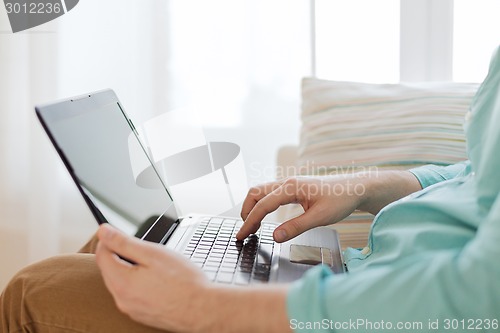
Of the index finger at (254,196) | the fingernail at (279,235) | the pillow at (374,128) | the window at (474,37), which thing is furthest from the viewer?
the window at (474,37)

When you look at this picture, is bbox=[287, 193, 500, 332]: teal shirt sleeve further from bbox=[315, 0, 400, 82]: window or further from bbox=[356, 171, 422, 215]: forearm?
bbox=[315, 0, 400, 82]: window

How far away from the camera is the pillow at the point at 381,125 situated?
1255mm

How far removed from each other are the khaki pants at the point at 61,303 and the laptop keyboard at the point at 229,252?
13 cm

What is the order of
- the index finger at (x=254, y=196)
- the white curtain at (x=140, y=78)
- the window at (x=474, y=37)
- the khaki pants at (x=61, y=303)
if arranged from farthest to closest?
1. the white curtain at (x=140, y=78)
2. the window at (x=474, y=37)
3. the index finger at (x=254, y=196)
4. the khaki pants at (x=61, y=303)

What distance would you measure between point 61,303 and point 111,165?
10.5 inches

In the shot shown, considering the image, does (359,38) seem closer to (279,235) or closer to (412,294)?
(279,235)

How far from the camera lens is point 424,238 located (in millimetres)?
730

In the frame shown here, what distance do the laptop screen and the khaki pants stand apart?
0.28ft

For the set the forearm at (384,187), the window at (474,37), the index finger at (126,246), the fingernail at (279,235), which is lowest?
the fingernail at (279,235)

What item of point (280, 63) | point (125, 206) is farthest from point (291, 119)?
point (125, 206)

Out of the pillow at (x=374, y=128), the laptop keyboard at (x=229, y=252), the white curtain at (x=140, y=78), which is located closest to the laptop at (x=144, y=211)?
the laptop keyboard at (x=229, y=252)

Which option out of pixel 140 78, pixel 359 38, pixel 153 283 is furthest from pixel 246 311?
pixel 140 78

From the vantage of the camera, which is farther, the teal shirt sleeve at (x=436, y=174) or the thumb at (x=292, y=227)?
the teal shirt sleeve at (x=436, y=174)

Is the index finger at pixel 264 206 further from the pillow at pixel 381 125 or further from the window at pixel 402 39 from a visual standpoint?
the window at pixel 402 39
